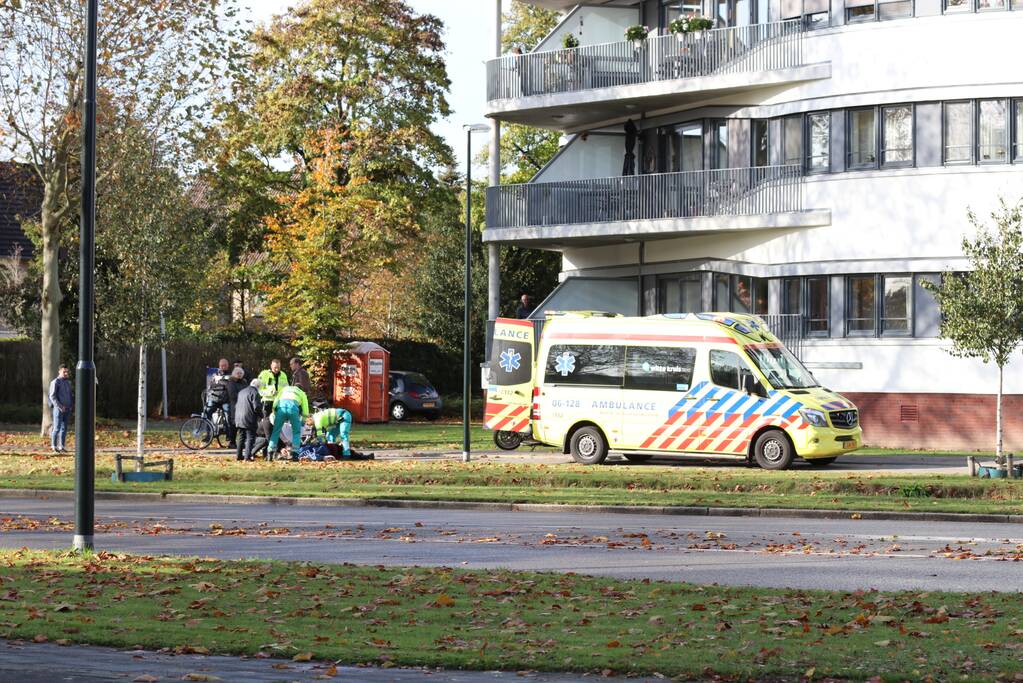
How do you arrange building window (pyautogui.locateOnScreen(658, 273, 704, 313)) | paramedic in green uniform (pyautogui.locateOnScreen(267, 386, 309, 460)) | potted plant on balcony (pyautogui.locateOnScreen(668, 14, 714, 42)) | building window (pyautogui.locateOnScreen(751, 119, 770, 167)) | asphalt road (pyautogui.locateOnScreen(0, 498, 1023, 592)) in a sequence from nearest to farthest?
asphalt road (pyautogui.locateOnScreen(0, 498, 1023, 592))
paramedic in green uniform (pyautogui.locateOnScreen(267, 386, 309, 460))
building window (pyautogui.locateOnScreen(751, 119, 770, 167))
potted plant on balcony (pyautogui.locateOnScreen(668, 14, 714, 42))
building window (pyautogui.locateOnScreen(658, 273, 704, 313))

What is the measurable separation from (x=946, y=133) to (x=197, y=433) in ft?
58.6

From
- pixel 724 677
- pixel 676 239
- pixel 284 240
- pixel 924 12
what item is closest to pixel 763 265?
pixel 676 239

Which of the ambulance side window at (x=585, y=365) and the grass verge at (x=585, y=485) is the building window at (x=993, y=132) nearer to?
the grass verge at (x=585, y=485)

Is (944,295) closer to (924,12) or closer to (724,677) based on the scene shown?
(924,12)

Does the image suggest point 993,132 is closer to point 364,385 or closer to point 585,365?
point 585,365

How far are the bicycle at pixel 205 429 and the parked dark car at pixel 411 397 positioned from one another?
18.9 metres

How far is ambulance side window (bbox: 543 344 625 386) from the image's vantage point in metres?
30.4

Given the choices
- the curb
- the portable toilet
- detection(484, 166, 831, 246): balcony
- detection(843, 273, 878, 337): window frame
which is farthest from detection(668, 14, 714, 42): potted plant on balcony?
the curb

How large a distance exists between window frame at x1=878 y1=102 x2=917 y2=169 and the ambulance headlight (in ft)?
31.0

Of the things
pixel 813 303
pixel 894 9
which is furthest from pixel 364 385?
pixel 894 9

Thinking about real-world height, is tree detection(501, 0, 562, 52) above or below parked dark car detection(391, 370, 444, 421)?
above

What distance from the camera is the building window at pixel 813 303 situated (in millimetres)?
37406

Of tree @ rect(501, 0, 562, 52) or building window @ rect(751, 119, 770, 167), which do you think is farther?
tree @ rect(501, 0, 562, 52)

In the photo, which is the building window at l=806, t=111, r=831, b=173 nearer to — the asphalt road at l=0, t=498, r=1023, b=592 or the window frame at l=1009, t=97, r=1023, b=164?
the window frame at l=1009, t=97, r=1023, b=164
